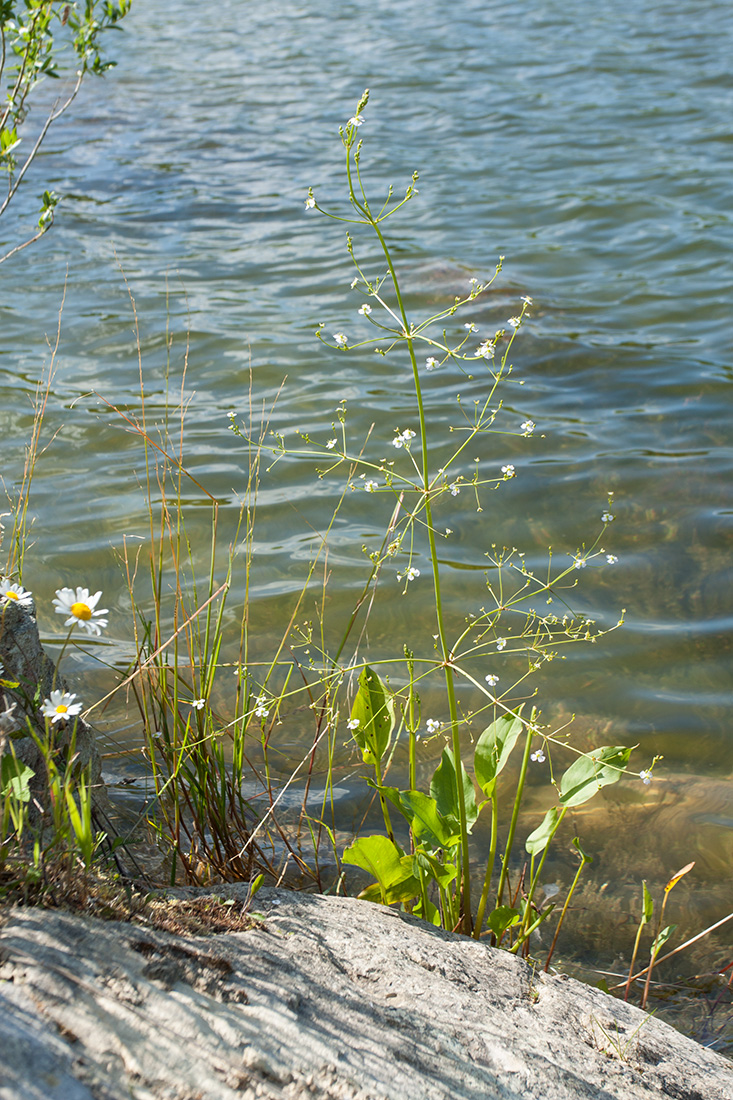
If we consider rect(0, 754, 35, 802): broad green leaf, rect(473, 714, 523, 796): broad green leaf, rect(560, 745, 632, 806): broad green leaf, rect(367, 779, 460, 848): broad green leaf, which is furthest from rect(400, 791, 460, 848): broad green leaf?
rect(0, 754, 35, 802): broad green leaf

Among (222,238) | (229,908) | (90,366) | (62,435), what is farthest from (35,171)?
(229,908)

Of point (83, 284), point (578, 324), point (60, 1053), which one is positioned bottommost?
point (578, 324)

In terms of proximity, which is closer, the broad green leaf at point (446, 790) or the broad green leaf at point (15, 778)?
the broad green leaf at point (15, 778)

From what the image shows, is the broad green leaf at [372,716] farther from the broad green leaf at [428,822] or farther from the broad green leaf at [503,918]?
the broad green leaf at [503,918]

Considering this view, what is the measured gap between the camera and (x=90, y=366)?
580 cm

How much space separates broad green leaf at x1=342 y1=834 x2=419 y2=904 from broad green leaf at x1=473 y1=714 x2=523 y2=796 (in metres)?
0.26

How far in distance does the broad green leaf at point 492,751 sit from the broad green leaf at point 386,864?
10.4 inches

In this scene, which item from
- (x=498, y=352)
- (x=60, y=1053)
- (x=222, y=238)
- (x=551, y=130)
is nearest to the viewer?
(x=60, y=1053)

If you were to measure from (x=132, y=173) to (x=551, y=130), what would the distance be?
5.12 meters

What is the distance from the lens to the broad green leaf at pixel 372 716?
6.98ft

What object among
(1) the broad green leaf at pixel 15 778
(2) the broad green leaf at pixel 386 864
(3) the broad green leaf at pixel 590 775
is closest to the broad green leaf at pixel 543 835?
(3) the broad green leaf at pixel 590 775

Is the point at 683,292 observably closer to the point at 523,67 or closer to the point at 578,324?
the point at 578,324

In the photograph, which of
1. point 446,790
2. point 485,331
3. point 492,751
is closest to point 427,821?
point 446,790

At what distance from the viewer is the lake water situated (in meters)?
3.36
